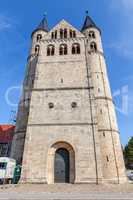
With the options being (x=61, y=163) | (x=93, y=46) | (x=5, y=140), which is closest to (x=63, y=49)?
(x=93, y=46)

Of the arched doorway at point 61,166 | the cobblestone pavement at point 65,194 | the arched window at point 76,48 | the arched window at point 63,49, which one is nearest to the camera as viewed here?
the cobblestone pavement at point 65,194

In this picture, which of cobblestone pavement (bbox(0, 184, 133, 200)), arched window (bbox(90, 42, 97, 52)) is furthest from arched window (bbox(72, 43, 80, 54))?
cobblestone pavement (bbox(0, 184, 133, 200))

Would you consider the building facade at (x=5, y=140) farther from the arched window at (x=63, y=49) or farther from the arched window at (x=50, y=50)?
the arched window at (x=63, y=49)

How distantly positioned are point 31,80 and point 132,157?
3671 centimetres

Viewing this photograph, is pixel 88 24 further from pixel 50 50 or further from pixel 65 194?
pixel 65 194

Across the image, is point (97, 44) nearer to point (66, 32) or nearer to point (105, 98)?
point (66, 32)

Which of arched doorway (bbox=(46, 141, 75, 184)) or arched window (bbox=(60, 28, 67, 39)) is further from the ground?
arched window (bbox=(60, 28, 67, 39))

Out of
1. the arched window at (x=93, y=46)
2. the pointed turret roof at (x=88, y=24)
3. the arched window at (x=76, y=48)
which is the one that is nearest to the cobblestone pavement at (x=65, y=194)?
the arched window at (x=76, y=48)

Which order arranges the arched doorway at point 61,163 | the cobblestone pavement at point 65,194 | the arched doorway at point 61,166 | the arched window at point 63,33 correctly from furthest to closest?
the arched window at point 63,33
the arched doorway at point 61,166
the arched doorway at point 61,163
the cobblestone pavement at point 65,194

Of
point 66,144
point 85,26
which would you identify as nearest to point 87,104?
point 66,144

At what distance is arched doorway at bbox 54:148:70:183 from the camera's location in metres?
18.4

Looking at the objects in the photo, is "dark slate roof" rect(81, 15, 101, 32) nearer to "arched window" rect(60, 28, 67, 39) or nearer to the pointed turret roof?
the pointed turret roof

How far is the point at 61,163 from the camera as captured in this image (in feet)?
62.3

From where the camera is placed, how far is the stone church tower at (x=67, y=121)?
59.3 ft
